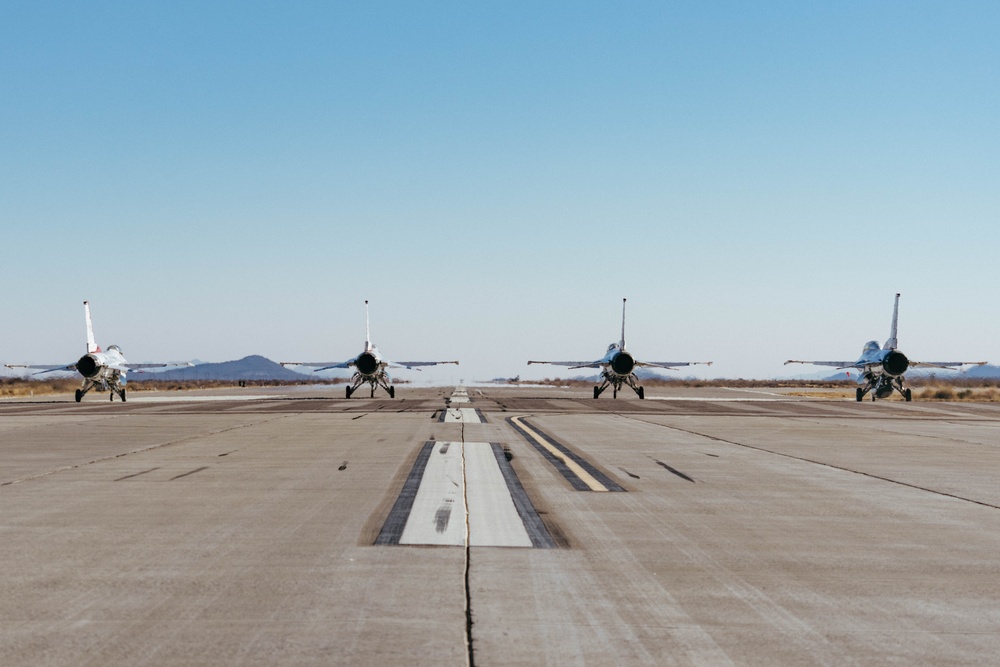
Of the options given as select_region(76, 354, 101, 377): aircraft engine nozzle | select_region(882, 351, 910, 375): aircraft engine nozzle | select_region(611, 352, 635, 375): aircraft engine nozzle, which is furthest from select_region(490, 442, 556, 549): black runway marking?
select_region(882, 351, 910, 375): aircraft engine nozzle

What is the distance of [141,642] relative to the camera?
4.70m

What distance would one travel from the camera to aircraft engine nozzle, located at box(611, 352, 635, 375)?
4769 centimetres

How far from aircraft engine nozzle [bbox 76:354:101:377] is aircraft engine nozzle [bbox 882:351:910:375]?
146 ft

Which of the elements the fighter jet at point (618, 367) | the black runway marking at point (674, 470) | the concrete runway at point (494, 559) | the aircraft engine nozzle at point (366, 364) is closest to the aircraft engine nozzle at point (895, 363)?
the fighter jet at point (618, 367)

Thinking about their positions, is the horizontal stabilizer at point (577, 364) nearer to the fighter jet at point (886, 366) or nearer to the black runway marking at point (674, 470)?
the fighter jet at point (886, 366)

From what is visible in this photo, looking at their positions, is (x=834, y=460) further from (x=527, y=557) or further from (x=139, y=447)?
(x=139, y=447)

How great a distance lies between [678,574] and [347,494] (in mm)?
5117

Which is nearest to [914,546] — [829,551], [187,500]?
[829,551]

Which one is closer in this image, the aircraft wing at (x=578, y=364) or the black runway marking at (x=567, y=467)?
the black runway marking at (x=567, y=467)

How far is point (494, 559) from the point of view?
6.82 metres

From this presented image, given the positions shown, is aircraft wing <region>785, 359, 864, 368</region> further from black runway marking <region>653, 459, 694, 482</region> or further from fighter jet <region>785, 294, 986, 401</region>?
black runway marking <region>653, 459, 694, 482</region>

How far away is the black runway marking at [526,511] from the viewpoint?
7.64m

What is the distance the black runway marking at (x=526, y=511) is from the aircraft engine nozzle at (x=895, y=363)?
41511mm

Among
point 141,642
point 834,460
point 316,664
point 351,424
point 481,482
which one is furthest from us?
point 351,424
